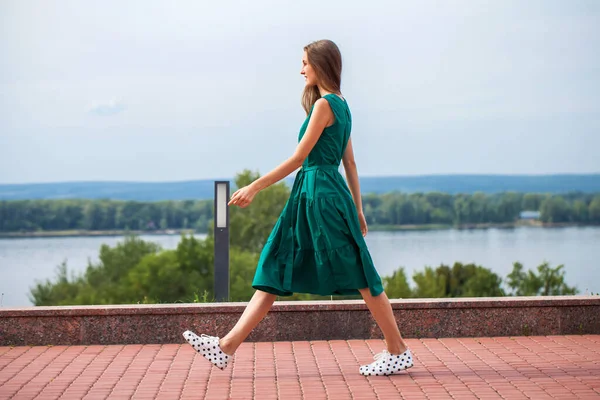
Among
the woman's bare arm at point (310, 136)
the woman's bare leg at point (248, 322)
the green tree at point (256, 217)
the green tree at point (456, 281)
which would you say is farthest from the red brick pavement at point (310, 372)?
the green tree at point (256, 217)

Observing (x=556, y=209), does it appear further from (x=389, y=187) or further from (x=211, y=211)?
(x=211, y=211)

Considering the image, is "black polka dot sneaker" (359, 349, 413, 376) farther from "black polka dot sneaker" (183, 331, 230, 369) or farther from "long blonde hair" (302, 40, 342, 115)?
"long blonde hair" (302, 40, 342, 115)

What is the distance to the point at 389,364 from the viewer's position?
5168mm

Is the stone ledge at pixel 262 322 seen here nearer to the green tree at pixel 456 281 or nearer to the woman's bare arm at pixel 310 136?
the woman's bare arm at pixel 310 136

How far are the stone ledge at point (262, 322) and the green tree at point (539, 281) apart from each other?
5664 centimetres

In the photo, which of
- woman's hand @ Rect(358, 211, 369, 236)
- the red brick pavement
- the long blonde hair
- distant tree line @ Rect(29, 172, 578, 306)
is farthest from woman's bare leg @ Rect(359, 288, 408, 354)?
distant tree line @ Rect(29, 172, 578, 306)

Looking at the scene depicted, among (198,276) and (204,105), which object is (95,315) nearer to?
(198,276)

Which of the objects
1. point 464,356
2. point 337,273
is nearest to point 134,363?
point 337,273

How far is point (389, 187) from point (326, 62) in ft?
284

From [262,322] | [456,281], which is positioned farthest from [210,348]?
[456,281]

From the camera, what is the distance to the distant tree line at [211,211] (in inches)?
3391

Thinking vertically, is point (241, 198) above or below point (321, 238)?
above

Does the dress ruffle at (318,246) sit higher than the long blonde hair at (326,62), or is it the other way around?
the long blonde hair at (326,62)

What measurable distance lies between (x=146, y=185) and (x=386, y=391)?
A: 109 m
